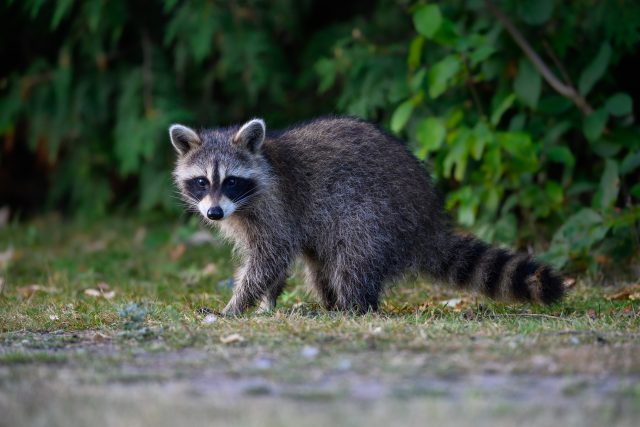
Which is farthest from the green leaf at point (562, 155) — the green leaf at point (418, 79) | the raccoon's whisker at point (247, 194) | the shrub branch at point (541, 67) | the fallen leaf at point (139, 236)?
the fallen leaf at point (139, 236)

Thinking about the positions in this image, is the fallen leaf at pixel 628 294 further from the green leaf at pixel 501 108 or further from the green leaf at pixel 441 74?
the green leaf at pixel 441 74

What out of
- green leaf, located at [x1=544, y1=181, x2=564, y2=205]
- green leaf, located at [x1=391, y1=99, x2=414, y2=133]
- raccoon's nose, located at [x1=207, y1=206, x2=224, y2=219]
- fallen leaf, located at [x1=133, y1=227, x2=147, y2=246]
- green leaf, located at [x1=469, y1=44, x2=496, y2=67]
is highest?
green leaf, located at [x1=469, y1=44, x2=496, y2=67]

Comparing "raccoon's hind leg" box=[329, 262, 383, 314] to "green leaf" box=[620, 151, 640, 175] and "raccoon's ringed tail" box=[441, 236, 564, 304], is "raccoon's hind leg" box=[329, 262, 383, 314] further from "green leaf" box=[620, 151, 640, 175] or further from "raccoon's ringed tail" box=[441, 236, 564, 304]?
"green leaf" box=[620, 151, 640, 175]

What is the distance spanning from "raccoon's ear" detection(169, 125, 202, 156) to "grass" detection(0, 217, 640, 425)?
0.95 m

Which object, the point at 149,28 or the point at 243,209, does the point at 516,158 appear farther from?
the point at 149,28

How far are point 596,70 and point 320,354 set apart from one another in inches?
Answer: 137

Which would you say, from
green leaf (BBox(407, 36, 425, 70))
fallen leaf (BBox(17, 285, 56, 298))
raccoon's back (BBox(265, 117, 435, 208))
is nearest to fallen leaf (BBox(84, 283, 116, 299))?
fallen leaf (BBox(17, 285, 56, 298))

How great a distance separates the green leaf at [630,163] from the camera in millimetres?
6230

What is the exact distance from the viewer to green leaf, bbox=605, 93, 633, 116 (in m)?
6.23

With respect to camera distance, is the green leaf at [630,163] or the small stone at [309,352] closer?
the small stone at [309,352]

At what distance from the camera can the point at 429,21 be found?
621 cm

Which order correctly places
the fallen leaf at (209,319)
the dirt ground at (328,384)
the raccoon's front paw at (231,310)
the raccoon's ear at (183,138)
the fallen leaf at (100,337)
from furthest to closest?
the raccoon's ear at (183,138) → the raccoon's front paw at (231,310) → the fallen leaf at (209,319) → the fallen leaf at (100,337) → the dirt ground at (328,384)

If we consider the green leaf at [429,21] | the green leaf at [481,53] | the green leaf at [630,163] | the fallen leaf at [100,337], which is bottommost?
the fallen leaf at [100,337]

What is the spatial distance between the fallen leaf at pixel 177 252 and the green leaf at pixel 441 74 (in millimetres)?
2781
